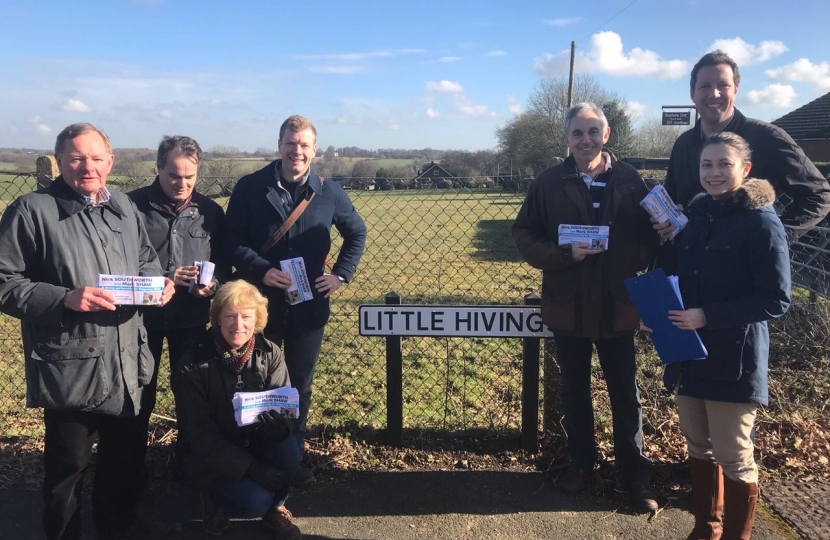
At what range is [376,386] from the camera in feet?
16.9

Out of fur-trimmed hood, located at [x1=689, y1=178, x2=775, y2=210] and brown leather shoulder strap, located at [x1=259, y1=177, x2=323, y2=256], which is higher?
fur-trimmed hood, located at [x1=689, y1=178, x2=775, y2=210]

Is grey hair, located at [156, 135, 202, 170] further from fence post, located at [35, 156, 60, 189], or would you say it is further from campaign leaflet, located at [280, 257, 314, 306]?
fence post, located at [35, 156, 60, 189]

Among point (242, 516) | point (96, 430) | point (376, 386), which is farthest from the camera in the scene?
point (376, 386)

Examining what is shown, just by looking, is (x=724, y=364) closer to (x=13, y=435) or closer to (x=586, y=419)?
(x=586, y=419)

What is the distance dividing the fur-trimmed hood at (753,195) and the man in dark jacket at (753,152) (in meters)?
0.37

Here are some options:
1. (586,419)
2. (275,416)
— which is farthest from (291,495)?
(586,419)

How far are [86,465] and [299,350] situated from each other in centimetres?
118

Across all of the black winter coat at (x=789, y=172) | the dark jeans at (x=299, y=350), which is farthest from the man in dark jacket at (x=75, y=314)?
the black winter coat at (x=789, y=172)

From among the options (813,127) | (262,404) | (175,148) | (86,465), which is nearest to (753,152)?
(262,404)

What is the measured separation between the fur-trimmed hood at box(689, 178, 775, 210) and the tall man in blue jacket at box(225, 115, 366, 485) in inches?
80.6

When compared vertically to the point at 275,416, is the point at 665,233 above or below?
above

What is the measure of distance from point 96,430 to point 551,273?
243 centimetres

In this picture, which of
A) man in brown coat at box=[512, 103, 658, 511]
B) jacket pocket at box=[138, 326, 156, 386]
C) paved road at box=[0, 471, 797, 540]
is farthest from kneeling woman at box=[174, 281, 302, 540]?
man in brown coat at box=[512, 103, 658, 511]

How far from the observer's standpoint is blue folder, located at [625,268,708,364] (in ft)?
8.44
